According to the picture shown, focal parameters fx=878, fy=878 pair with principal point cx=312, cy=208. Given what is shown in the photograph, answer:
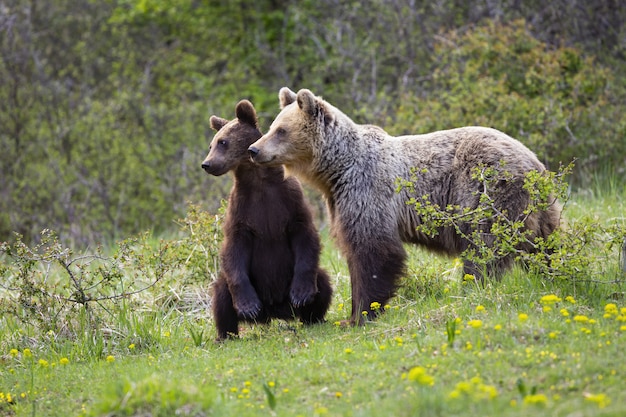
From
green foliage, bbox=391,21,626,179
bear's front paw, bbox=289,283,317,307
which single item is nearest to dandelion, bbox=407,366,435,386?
bear's front paw, bbox=289,283,317,307

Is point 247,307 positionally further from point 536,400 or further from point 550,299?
point 536,400

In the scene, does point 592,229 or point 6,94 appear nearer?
point 592,229

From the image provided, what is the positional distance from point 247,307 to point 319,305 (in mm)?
724

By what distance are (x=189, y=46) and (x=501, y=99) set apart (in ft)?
41.3

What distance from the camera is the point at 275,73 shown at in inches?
799

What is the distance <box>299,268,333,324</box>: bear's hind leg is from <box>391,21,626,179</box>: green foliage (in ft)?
15.8

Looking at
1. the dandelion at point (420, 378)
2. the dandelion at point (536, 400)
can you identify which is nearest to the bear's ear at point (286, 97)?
the dandelion at point (420, 378)

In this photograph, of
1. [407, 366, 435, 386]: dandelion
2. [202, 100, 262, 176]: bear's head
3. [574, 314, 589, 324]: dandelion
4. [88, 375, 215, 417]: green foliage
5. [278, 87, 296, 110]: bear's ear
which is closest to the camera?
[407, 366, 435, 386]: dandelion

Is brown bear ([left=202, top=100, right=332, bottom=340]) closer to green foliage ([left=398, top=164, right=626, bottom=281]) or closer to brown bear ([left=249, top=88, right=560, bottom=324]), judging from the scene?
brown bear ([left=249, top=88, right=560, bottom=324])

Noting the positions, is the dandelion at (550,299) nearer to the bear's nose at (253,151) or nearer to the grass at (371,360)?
the grass at (371,360)

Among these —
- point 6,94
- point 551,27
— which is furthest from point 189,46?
point 551,27

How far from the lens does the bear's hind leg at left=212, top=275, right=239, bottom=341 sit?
309 inches

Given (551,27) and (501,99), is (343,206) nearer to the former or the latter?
(501,99)

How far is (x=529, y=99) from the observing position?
12.8 metres
